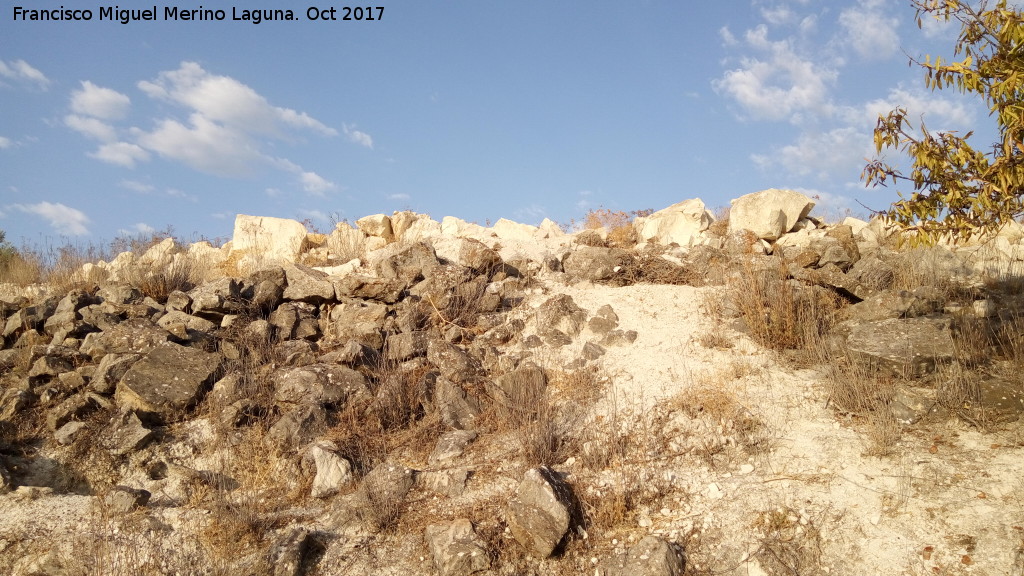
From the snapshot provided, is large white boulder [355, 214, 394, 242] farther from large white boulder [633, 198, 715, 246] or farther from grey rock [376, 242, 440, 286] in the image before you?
large white boulder [633, 198, 715, 246]

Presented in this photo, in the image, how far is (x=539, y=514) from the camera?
16.9ft

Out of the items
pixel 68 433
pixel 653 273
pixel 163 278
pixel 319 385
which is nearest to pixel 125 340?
pixel 68 433

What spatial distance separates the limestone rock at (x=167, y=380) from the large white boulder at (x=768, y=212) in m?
8.57

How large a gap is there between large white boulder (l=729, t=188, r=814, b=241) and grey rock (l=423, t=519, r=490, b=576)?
26.6ft

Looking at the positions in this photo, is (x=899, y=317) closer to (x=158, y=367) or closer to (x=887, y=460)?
(x=887, y=460)

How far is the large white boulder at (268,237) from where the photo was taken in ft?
41.9

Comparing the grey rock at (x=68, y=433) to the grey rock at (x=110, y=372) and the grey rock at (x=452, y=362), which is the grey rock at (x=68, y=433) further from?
the grey rock at (x=452, y=362)

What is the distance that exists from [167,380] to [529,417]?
12.8ft

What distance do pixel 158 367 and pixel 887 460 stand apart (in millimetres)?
7172

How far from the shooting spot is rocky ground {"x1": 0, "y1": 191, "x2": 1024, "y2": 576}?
510 centimetres

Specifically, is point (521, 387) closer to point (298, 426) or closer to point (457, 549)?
point (298, 426)

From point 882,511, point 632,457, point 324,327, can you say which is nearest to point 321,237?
point 324,327

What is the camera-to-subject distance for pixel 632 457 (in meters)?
6.12

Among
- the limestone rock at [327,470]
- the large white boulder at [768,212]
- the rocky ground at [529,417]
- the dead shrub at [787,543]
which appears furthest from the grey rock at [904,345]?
the limestone rock at [327,470]
